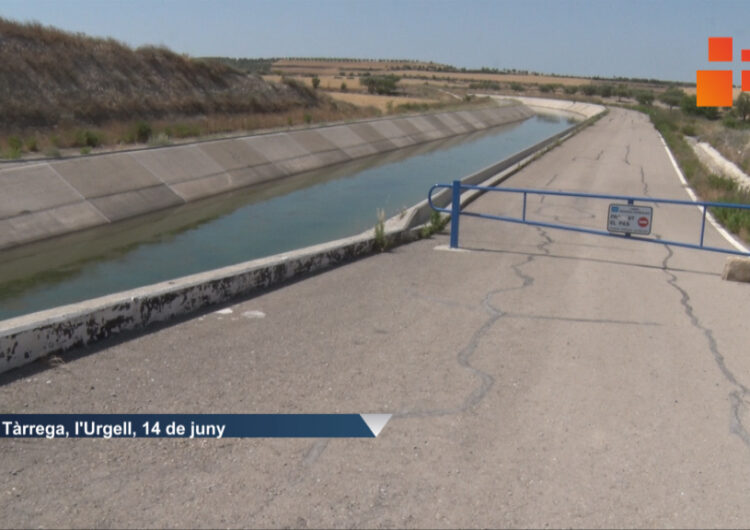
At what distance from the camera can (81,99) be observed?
36438 mm

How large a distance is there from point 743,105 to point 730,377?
2944 inches

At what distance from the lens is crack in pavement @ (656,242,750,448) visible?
6.05 metres

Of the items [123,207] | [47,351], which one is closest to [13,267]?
[123,207]

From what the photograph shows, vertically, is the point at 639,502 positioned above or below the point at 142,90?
below

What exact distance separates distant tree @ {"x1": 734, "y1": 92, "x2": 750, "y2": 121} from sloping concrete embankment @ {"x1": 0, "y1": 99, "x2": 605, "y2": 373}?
70.6 m

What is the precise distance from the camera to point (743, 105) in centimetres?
7325

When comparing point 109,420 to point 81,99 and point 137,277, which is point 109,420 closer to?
point 137,277

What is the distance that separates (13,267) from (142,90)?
2872 cm

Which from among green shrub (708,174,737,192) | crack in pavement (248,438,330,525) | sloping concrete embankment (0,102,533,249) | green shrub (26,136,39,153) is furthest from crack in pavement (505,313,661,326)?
green shrub (26,136,39,153)

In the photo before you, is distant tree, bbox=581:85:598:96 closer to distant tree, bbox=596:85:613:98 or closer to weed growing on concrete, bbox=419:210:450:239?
distant tree, bbox=596:85:613:98

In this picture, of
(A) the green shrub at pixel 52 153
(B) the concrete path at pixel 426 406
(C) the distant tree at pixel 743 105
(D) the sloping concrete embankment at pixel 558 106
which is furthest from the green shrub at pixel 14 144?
(D) the sloping concrete embankment at pixel 558 106

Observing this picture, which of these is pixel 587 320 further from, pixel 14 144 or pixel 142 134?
Result: pixel 142 134

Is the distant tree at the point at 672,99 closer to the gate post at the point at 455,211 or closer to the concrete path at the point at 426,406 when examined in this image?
the gate post at the point at 455,211

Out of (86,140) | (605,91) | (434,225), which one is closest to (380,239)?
(434,225)
